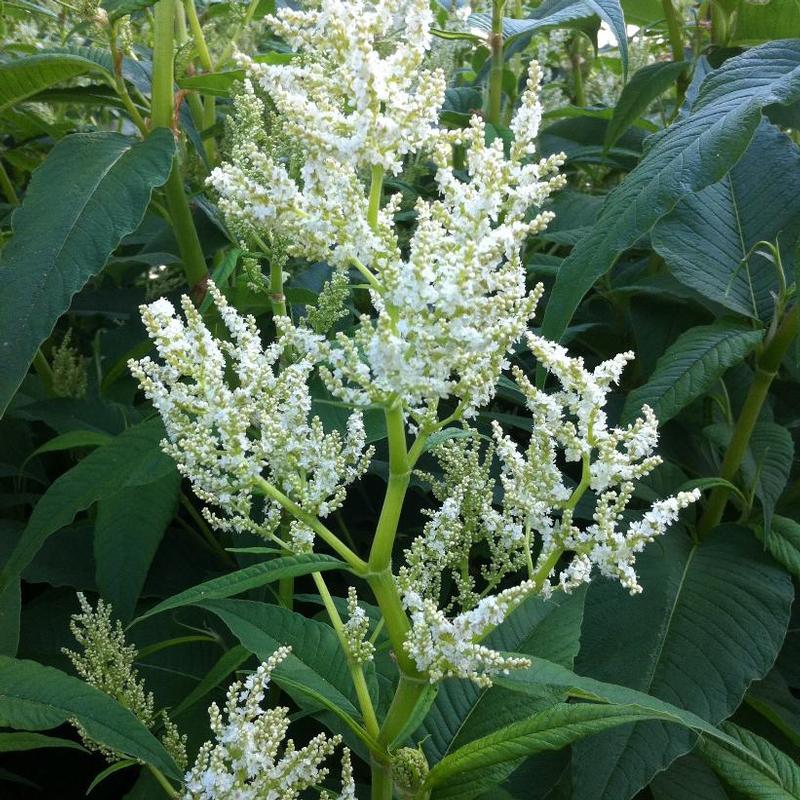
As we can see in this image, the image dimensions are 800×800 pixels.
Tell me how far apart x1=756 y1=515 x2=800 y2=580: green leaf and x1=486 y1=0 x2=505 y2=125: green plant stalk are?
3.78ft

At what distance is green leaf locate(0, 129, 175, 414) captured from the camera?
1314mm

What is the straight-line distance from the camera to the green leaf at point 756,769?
4.32 feet

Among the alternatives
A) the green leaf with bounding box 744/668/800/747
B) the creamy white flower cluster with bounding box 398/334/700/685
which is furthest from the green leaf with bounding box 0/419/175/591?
the green leaf with bounding box 744/668/800/747

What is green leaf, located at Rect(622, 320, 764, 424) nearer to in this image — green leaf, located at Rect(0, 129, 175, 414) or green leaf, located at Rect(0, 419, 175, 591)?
green leaf, located at Rect(0, 419, 175, 591)

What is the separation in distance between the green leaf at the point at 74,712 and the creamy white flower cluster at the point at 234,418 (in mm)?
298

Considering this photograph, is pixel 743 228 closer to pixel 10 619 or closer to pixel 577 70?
pixel 577 70

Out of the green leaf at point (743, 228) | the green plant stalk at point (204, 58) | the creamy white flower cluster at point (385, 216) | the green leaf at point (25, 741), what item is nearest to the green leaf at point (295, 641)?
the green leaf at point (25, 741)

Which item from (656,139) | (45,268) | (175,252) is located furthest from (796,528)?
(175,252)

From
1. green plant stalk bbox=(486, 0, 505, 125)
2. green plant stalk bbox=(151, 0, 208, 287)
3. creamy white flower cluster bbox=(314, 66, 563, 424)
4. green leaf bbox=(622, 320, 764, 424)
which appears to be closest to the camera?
creamy white flower cluster bbox=(314, 66, 563, 424)

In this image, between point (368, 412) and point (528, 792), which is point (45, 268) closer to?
point (368, 412)

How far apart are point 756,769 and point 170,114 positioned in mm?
1498

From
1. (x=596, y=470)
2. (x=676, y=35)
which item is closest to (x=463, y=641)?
(x=596, y=470)

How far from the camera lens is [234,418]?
104 cm

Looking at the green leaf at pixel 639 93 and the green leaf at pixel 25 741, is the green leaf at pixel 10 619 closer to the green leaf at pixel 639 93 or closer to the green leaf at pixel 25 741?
the green leaf at pixel 25 741
